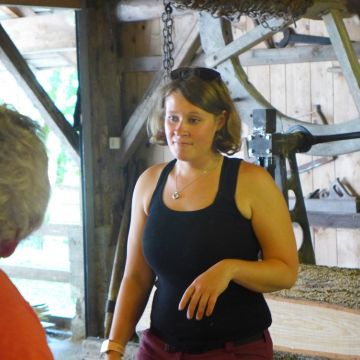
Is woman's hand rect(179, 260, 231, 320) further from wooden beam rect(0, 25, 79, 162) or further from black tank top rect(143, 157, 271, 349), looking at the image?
wooden beam rect(0, 25, 79, 162)

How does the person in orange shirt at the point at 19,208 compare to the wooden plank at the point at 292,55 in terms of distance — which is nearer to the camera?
the person in orange shirt at the point at 19,208

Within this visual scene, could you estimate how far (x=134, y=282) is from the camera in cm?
180

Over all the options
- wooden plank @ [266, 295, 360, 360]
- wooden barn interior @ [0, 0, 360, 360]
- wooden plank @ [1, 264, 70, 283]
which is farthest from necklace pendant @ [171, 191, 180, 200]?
wooden plank @ [1, 264, 70, 283]

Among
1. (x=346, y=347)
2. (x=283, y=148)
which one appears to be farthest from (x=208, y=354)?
(x=283, y=148)

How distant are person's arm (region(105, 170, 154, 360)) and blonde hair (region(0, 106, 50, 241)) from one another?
2.20 ft

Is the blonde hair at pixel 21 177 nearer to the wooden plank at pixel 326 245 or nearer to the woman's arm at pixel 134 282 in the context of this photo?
the woman's arm at pixel 134 282

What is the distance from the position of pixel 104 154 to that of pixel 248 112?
1470 mm

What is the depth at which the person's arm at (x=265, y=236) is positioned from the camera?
1574mm

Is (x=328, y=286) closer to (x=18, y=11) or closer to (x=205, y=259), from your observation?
(x=205, y=259)

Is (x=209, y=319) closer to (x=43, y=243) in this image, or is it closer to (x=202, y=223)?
(x=202, y=223)

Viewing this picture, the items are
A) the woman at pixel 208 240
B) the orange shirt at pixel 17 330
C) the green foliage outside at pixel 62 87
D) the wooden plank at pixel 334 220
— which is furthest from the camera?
the green foliage outside at pixel 62 87

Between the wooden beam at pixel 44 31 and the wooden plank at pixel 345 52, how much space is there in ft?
7.14

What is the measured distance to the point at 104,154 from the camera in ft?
16.1

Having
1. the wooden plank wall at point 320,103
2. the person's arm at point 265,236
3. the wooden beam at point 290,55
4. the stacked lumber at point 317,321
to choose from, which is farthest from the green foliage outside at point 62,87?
the person's arm at point 265,236
